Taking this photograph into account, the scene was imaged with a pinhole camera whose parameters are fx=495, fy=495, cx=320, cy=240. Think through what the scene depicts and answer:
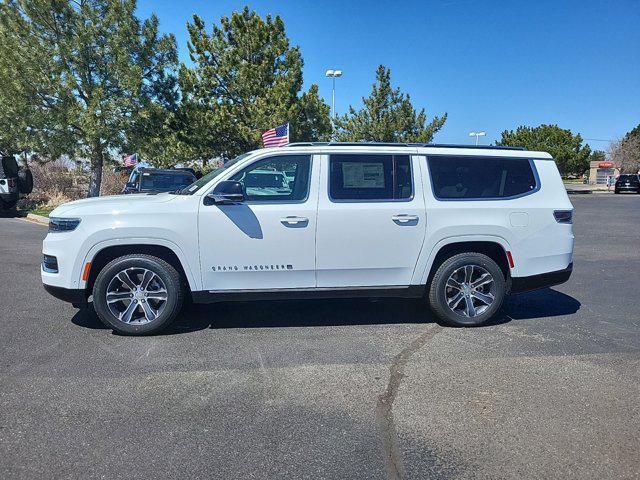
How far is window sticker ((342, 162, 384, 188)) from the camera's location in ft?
16.7

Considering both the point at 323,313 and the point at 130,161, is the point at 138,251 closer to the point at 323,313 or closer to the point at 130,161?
the point at 323,313

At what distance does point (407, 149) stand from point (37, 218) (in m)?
15.4

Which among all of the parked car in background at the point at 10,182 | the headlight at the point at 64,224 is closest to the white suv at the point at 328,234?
the headlight at the point at 64,224

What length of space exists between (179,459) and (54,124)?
60.2 feet

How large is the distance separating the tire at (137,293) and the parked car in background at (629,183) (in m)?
43.8

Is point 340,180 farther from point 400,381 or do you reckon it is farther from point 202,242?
point 400,381

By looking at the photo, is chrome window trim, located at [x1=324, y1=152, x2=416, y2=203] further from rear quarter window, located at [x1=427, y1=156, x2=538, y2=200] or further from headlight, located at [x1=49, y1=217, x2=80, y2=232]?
headlight, located at [x1=49, y1=217, x2=80, y2=232]

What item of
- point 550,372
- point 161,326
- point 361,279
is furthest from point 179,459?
point 550,372

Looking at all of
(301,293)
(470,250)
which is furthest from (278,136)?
(301,293)

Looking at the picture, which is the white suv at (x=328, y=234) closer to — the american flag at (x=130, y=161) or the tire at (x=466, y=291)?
the tire at (x=466, y=291)

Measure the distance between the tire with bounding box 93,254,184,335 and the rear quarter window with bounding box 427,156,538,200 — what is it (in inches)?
113

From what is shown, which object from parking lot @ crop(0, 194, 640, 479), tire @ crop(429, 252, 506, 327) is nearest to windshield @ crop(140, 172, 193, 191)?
parking lot @ crop(0, 194, 640, 479)

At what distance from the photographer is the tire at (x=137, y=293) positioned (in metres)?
4.81

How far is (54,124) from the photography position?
1800cm
